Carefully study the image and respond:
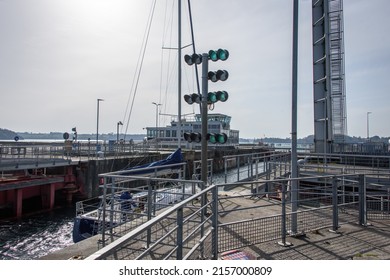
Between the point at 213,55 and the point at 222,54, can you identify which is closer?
the point at 222,54

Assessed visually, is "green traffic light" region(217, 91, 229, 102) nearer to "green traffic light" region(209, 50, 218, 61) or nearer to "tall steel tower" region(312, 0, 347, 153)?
"green traffic light" region(209, 50, 218, 61)

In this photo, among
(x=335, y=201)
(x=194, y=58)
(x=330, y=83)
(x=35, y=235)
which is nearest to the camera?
(x=335, y=201)

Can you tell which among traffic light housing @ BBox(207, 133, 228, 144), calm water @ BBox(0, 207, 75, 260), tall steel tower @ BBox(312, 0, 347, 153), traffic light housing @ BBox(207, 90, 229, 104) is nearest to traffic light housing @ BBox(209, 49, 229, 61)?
traffic light housing @ BBox(207, 90, 229, 104)

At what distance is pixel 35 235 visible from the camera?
48.8ft

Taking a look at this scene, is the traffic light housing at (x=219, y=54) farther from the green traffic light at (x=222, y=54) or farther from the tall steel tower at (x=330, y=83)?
the tall steel tower at (x=330, y=83)

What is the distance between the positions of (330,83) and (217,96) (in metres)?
15.6

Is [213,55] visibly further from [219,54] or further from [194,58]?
[194,58]

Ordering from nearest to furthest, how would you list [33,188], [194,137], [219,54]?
1. [219,54]
2. [194,137]
3. [33,188]

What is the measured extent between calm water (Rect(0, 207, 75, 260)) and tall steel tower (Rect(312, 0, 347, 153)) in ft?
55.4

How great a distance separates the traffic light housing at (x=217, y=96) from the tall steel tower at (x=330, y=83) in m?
15.1

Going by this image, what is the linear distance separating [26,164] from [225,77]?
17.1 m

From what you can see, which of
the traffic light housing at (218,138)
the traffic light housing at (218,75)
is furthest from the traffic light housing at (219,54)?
the traffic light housing at (218,138)

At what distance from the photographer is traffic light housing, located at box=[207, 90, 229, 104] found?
22.6 feet

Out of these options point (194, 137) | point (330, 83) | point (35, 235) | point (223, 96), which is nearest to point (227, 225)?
point (194, 137)
